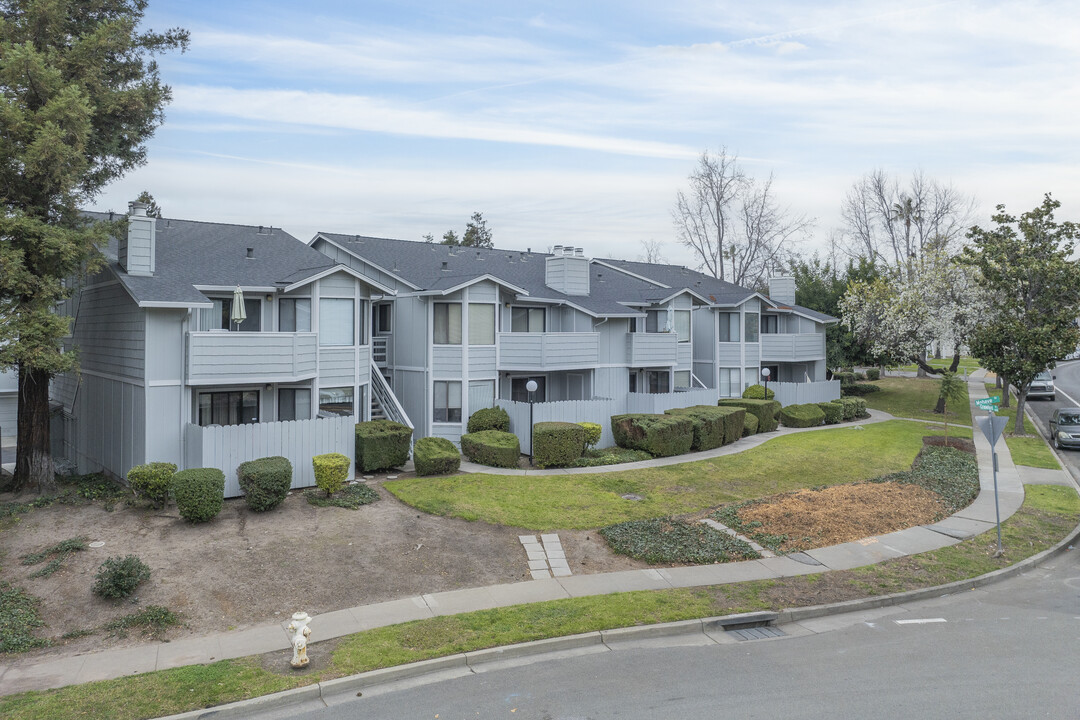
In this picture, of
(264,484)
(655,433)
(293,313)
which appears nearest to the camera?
(264,484)

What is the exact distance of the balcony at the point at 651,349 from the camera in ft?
98.4

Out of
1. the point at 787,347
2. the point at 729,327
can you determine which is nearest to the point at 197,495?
the point at 729,327

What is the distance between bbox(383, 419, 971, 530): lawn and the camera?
16.7m

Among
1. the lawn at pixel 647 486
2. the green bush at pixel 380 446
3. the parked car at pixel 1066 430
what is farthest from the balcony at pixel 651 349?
the parked car at pixel 1066 430

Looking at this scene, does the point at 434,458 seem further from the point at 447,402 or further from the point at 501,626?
the point at 501,626

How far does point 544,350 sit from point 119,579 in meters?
16.9

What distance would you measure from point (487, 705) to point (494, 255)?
27.6 meters

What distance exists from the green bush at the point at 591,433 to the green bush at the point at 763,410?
28.5 feet

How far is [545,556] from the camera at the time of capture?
13984 mm

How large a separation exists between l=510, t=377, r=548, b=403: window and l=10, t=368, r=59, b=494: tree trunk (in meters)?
15.6

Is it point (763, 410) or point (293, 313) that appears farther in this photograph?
point (763, 410)

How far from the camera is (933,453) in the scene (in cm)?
2538

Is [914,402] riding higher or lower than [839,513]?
higher

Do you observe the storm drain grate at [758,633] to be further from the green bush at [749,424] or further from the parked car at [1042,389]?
the parked car at [1042,389]
